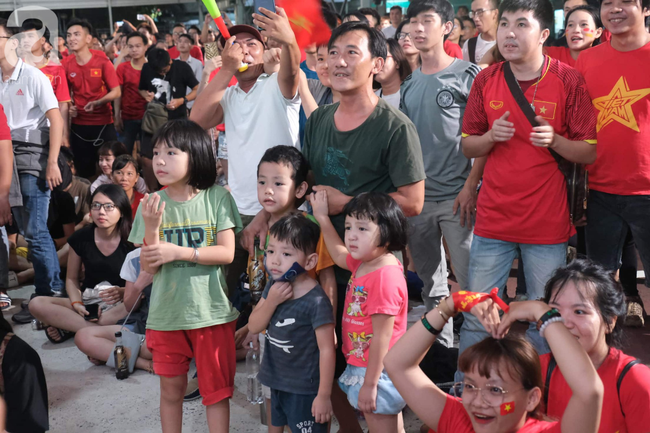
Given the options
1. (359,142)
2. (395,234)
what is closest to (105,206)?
(359,142)

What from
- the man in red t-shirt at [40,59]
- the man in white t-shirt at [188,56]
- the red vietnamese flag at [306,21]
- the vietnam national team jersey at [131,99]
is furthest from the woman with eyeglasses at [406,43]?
the man in white t-shirt at [188,56]

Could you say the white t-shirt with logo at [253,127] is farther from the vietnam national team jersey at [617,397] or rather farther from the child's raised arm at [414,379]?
the vietnam national team jersey at [617,397]

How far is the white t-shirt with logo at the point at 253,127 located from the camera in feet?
9.51

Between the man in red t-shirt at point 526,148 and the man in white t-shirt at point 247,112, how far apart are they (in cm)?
84

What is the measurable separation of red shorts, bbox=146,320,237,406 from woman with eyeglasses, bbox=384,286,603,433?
0.97 m

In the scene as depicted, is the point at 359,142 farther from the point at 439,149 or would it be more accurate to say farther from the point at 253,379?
the point at 253,379

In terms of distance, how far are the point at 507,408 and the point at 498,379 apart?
0.08 m

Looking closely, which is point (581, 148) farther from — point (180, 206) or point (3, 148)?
point (3, 148)

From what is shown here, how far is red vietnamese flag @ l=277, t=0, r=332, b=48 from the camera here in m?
3.16

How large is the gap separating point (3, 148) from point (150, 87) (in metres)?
3.57

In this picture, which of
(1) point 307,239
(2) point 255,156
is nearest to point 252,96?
(2) point 255,156

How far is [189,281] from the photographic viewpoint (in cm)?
257

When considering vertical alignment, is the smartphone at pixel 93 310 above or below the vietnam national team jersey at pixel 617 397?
below

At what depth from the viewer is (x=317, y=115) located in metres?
2.66
